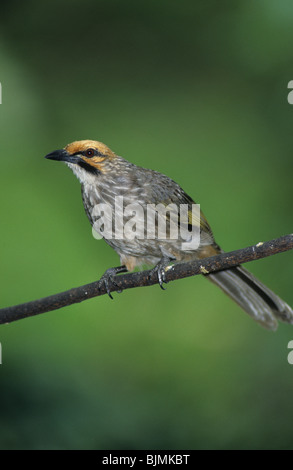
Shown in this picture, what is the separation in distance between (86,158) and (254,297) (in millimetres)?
1301

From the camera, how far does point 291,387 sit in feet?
12.9

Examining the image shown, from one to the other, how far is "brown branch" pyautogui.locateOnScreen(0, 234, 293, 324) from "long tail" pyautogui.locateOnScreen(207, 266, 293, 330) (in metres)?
1.08

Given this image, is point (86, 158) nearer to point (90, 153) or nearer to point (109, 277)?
point (90, 153)

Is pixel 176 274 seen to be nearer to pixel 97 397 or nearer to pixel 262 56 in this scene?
pixel 97 397

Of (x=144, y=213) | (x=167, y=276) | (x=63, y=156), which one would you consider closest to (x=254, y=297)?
(x=144, y=213)

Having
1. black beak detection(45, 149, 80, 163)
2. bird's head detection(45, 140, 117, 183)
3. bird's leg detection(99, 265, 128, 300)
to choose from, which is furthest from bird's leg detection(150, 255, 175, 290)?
black beak detection(45, 149, 80, 163)

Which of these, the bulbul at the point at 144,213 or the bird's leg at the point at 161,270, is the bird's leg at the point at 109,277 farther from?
the bird's leg at the point at 161,270

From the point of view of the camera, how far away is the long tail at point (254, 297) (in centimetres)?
363

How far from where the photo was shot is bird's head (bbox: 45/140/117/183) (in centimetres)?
336

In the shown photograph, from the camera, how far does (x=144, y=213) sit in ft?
11.3

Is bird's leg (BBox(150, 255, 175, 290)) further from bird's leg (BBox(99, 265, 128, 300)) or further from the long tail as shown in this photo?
the long tail

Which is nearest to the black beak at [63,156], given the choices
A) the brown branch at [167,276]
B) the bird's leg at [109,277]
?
the bird's leg at [109,277]

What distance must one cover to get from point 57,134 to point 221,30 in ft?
4.22
